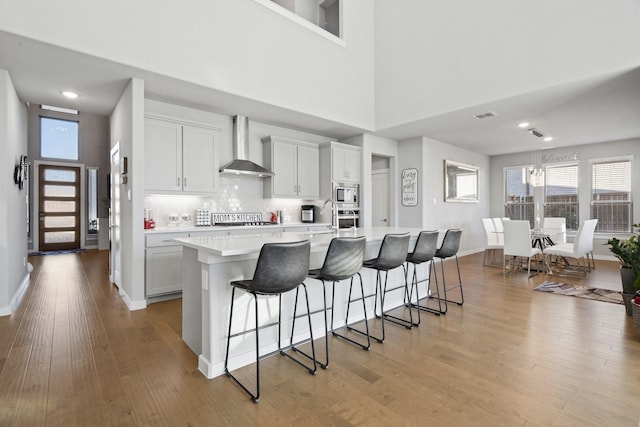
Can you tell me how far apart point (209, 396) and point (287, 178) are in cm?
395

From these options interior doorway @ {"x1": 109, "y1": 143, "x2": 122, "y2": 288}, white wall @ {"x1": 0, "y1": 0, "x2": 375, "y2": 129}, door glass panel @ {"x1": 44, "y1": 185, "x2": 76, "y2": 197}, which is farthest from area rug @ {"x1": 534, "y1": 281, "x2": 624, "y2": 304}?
door glass panel @ {"x1": 44, "y1": 185, "x2": 76, "y2": 197}

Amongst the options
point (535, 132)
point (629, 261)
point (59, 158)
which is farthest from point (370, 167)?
point (59, 158)

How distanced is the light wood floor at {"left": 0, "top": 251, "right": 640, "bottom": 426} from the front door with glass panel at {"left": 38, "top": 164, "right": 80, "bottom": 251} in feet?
21.1

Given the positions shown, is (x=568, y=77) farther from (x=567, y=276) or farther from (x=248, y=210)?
(x=248, y=210)

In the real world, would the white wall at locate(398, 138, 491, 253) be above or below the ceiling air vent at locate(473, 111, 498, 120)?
below

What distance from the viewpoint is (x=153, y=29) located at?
11.0 feet

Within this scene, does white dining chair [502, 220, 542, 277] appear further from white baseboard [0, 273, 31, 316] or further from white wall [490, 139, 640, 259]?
white baseboard [0, 273, 31, 316]

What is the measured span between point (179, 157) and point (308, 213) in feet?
8.00

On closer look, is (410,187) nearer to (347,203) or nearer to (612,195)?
(347,203)

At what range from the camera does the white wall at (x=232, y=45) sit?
290cm

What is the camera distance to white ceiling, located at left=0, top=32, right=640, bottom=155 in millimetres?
3209

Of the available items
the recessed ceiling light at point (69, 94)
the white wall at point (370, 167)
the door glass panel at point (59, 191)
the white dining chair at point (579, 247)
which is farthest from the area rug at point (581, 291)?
the door glass panel at point (59, 191)

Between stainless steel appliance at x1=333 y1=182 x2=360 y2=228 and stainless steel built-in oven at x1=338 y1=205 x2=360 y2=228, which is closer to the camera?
stainless steel appliance at x1=333 y1=182 x2=360 y2=228

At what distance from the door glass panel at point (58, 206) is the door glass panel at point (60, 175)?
0.62 meters
